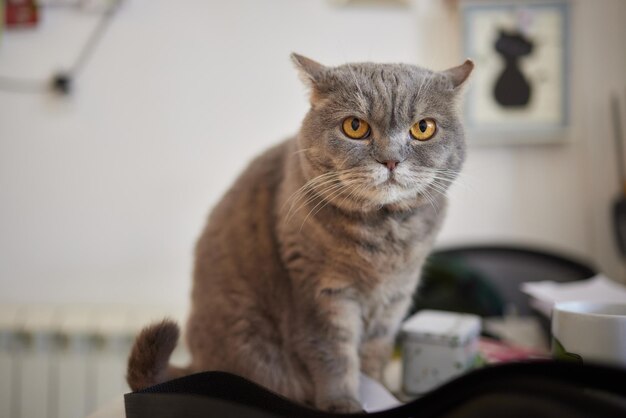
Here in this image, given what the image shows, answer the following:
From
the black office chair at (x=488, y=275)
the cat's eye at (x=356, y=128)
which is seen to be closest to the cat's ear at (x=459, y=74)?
the cat's eye at (x=356, y=128)

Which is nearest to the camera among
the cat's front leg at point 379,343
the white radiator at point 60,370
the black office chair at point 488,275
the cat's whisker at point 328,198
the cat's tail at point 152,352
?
the cat's tail at point 152,352

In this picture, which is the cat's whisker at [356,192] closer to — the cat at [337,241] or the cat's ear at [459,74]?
the cat at [337,241]

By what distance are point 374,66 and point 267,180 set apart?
0.94ft

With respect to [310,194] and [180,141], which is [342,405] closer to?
[310,194]

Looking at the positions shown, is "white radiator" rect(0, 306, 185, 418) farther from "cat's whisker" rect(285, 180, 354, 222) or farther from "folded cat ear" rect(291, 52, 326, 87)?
"folded cat ear" rect(291, 52, 326, 87)

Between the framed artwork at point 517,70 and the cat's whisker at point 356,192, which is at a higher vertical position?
the framed artwork at point 517,70

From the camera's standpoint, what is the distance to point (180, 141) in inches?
73.0

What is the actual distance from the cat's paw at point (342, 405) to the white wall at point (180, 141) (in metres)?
1.15

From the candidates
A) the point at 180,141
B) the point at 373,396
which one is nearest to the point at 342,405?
the point at 373,396

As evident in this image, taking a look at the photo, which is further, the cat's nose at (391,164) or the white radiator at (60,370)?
the white radiator at (60,370)

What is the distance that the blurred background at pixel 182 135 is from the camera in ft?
5.87

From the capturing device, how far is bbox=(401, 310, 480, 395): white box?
0.84 m

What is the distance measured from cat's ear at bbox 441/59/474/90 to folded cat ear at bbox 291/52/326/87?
0.20 metres

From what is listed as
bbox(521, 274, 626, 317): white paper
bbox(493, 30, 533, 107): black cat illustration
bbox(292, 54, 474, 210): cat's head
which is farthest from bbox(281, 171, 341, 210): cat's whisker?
bbox(493, 30, 533, 107): black cat illustration
